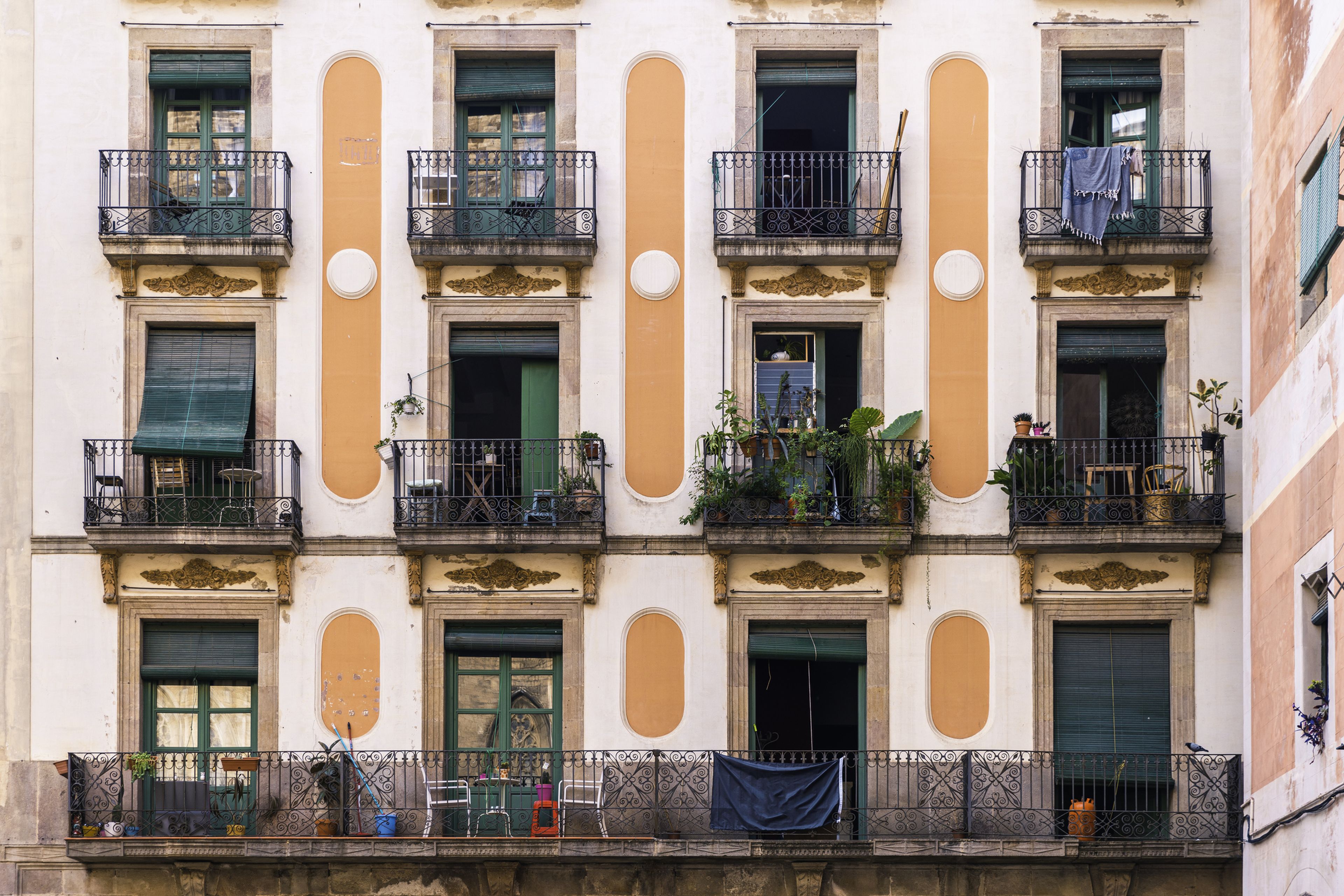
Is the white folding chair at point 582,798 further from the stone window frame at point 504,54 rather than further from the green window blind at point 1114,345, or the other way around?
the stone window frame at point 504,54

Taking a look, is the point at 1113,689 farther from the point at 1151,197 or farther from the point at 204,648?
the point at 204,648

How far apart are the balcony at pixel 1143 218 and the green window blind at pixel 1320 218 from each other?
331cm

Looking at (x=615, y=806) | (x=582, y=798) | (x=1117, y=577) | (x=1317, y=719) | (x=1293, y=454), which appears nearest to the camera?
(x=1317, y=719)

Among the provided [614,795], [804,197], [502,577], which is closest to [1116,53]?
[804,197]

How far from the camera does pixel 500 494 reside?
21812 millimetres

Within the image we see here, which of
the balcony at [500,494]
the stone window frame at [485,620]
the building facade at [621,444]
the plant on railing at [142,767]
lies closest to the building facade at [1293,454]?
the building facade at [621,444]

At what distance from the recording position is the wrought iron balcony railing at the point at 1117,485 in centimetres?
2127

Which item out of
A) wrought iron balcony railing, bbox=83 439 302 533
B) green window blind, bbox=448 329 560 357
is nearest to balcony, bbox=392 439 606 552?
green window blind, bbox=448 329 560 357

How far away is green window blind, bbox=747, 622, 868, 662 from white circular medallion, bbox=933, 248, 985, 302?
3.94 metres

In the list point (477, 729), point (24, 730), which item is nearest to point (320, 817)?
point (477, 729)

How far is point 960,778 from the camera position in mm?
21094

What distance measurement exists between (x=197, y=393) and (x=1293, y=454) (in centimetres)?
1182

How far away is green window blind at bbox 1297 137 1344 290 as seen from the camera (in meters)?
16.9

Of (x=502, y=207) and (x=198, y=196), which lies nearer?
(x=502, y=207)
